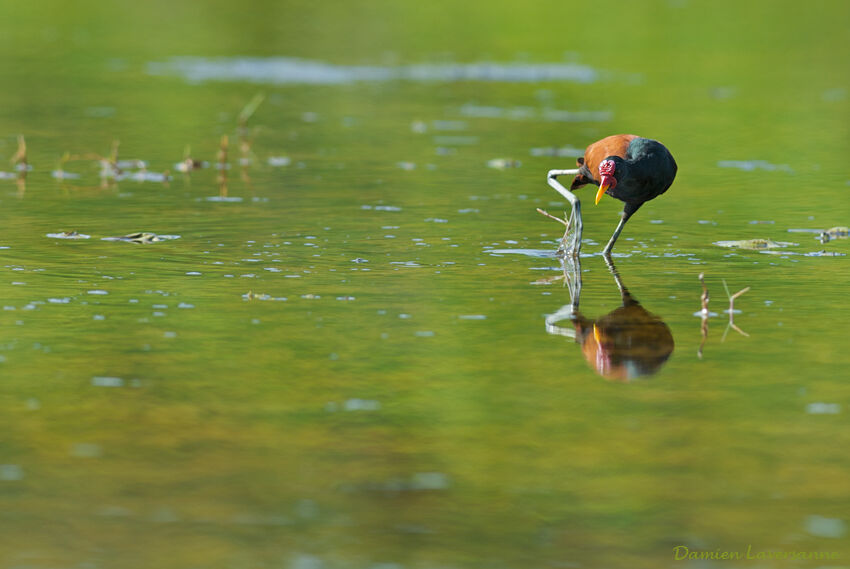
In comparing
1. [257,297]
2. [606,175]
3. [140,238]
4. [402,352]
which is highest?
[606,175]

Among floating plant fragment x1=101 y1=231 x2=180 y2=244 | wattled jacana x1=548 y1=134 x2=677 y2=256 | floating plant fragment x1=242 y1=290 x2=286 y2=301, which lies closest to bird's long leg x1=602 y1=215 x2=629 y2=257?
wattled jacana x1=548 y1=134 x2=677 y2=256

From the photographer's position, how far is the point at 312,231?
40.1ft

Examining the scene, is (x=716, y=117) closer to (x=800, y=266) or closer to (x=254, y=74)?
(x=254, y=74)

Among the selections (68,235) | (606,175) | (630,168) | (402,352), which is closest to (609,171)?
(606,175)

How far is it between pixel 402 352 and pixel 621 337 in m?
1.34

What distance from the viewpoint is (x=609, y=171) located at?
422 inches

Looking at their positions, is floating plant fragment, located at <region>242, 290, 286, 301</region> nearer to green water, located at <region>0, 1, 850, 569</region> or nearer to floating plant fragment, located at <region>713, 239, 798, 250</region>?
green water, located at <region>0, 1, 850, 569</region>

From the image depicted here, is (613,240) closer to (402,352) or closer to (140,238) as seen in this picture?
(402,352)

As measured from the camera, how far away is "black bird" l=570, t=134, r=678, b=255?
10.8 metres

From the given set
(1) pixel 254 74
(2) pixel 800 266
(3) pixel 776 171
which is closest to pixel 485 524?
(2) pixel 800 266

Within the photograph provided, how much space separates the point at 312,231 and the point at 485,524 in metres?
6.63

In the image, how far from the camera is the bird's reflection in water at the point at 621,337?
814 cm

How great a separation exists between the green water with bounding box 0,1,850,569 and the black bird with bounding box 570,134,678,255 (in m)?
0.57

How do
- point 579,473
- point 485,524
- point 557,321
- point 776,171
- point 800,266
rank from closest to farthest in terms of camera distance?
point 485,524 < point 579,473 < point 557,321 < point 800,266 < point 776,171
